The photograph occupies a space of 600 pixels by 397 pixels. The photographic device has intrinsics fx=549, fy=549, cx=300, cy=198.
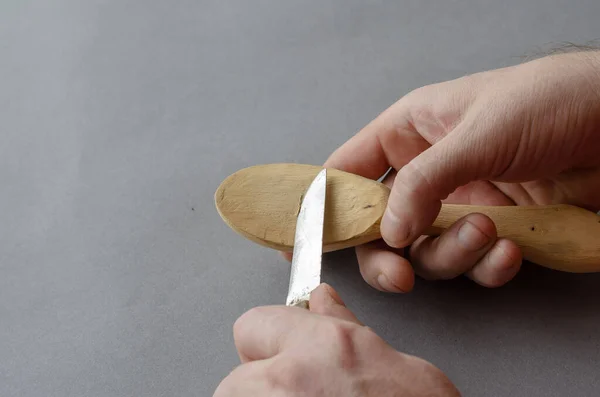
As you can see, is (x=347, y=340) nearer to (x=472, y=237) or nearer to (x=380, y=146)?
(x=472, y=237)

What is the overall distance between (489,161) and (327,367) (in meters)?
0.41

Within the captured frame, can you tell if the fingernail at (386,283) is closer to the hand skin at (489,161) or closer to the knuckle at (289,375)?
the hand skin at (489,161)

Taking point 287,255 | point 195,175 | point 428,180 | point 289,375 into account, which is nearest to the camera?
point 289,375

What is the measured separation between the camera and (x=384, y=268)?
85cm

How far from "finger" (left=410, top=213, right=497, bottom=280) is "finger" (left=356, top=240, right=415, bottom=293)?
0.04m

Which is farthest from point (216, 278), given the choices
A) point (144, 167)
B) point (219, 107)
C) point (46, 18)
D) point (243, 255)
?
point (46, 18)

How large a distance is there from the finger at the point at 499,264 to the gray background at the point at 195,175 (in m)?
0.06

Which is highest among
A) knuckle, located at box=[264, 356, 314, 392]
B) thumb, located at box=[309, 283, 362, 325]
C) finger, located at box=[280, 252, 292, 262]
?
thumb, located at box=[309, 283, 362, 325]

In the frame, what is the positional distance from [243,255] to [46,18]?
3.01 feet

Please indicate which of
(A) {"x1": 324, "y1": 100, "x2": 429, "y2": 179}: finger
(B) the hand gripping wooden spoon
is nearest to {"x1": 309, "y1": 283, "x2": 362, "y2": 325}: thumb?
(B) the hand gripping wooden spoon

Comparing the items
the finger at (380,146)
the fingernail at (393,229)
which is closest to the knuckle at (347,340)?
the fingernail at (393,229)

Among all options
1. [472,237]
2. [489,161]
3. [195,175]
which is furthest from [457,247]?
[195,175]

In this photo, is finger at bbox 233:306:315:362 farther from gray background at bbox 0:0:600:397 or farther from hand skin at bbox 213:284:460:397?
gray background at bbox 0:0:600:397

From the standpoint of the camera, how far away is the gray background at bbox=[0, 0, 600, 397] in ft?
2.80
